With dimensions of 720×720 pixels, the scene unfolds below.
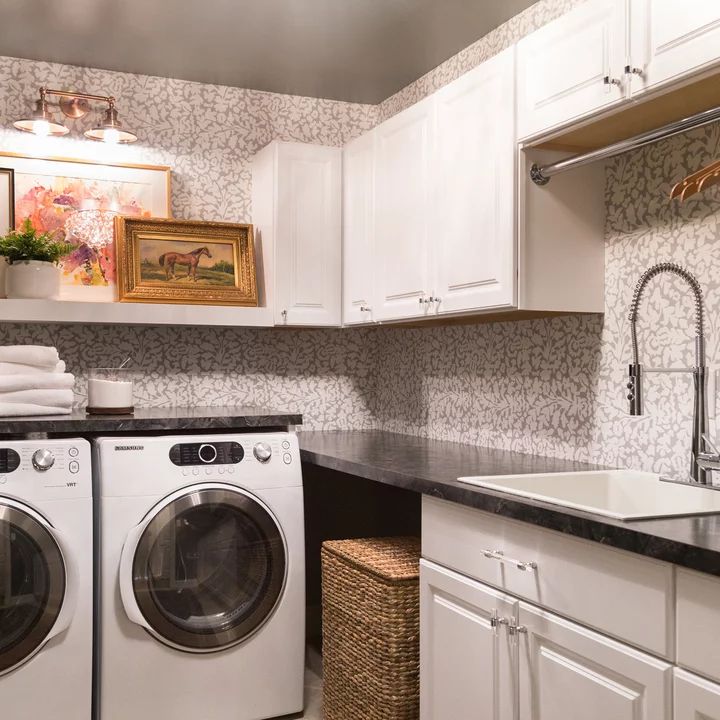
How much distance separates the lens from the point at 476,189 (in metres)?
2.70

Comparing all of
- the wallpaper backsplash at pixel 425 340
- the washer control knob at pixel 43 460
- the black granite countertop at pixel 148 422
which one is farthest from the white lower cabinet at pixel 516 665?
the washer control knob at pixel 43 460

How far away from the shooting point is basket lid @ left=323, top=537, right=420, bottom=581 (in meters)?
2.47

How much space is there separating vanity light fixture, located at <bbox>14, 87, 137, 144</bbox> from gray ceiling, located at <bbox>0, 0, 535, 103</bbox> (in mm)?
158

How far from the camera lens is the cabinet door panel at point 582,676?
155 centimetres

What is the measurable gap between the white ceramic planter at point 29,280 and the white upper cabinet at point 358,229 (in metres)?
1.20

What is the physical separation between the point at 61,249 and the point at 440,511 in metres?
1.81

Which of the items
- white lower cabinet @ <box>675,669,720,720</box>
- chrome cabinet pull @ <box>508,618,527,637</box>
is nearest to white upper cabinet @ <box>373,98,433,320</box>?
chrome cabinet pull @ <box>508,618,527,637</box>

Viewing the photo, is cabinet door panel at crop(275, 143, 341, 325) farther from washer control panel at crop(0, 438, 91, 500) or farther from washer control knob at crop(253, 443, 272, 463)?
washer control panel at crop(0, 438, 91, 500)

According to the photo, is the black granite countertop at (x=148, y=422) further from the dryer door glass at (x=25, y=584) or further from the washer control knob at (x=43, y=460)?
the dryer door glass at (x=25, y=584)

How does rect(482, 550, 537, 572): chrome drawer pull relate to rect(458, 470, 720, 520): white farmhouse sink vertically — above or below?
below

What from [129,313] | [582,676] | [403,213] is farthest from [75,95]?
[582,676]

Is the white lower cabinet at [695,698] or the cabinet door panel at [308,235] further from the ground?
the cabinet door panel at [308,235]

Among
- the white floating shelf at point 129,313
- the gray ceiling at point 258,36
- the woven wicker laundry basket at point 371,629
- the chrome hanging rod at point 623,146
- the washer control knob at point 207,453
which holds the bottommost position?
the woven wicker laundry basket at point 371,629

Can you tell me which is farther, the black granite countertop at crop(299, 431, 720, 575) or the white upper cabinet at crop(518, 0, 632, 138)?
the white upper cabinet at crop(518, 0, 632, 138)
